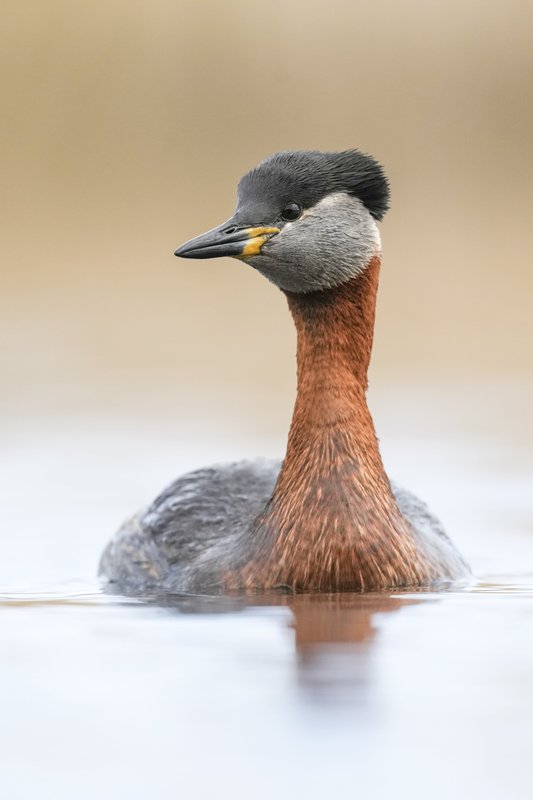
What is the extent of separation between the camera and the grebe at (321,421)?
7465 mm

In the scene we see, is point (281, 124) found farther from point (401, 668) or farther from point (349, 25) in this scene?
point (401, 668)

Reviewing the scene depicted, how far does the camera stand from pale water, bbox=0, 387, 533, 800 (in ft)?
14.2

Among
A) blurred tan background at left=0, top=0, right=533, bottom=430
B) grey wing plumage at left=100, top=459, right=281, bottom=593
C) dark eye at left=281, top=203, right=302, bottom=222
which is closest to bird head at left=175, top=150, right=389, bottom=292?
dark eye at left=281, top=203, right=302, bottom=222

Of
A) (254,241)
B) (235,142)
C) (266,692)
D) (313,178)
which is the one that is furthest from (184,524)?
(235,142)

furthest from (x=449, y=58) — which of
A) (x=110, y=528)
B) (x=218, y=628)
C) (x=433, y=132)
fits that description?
(x=218, y=628)

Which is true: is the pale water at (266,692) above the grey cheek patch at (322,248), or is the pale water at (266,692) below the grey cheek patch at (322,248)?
below

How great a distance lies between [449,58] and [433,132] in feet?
3.21

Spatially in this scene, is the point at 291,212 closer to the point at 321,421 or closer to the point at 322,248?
the point at 322,248

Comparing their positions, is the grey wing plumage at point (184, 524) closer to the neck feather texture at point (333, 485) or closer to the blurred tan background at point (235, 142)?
the neck feather texture at point (333, 485)

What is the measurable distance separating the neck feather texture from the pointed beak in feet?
1.20

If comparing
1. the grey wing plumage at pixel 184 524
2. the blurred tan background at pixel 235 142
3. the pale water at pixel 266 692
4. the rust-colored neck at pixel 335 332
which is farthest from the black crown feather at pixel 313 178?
the blurred tan background at pixel 235 142

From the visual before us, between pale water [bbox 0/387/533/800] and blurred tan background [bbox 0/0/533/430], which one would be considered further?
blurred tan background [bbox 0/0/533/430]

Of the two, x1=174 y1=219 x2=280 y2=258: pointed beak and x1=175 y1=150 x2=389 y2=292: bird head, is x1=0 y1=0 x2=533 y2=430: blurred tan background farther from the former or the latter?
x1=174 y1=219 x2=280 y2=258: pointed beak

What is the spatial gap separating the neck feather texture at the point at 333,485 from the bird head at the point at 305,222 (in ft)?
0.39
